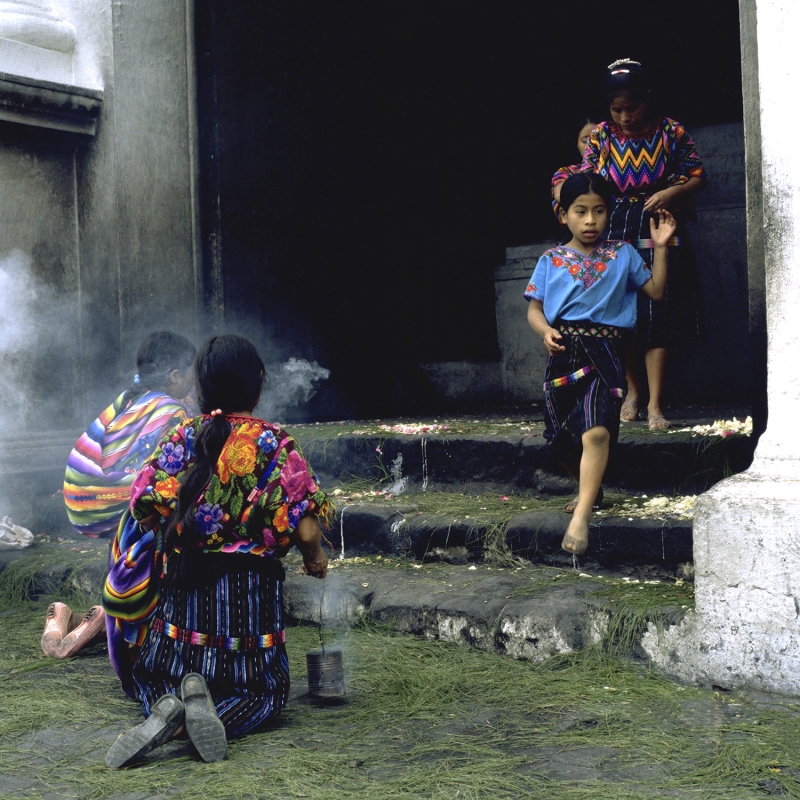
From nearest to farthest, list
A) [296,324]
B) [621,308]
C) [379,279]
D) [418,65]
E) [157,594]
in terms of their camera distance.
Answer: [157,594]
[621,308]
[296,324]
[379,279]
[418,65]

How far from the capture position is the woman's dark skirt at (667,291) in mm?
5172

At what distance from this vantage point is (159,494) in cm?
307

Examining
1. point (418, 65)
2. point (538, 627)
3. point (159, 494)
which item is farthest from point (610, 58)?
point (159, 494)

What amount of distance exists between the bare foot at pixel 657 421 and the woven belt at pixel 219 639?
2.37 meters

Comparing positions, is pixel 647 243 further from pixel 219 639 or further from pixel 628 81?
pixel 219 639

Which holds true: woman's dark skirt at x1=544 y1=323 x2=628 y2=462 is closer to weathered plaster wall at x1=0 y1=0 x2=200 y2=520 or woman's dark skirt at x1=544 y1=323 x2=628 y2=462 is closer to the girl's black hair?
the girl's black hair

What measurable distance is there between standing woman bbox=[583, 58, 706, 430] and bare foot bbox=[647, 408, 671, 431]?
141 mm

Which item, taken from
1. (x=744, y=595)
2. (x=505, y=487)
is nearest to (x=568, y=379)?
(x=505, y=487)

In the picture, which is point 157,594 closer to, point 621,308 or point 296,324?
point 621,308

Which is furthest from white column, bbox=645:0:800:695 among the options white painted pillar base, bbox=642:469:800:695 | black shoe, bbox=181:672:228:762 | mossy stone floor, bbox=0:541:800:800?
black shoe, bbox=181:672:228:762

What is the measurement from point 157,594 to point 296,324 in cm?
362

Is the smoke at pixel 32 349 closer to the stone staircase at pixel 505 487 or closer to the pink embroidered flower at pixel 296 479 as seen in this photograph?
the stone staircase at pixel 505 487

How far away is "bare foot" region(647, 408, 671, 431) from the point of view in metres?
4.75

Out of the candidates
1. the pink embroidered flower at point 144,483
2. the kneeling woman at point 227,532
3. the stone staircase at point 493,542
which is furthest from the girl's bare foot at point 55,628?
the pink embroidered flower at point 144,483
